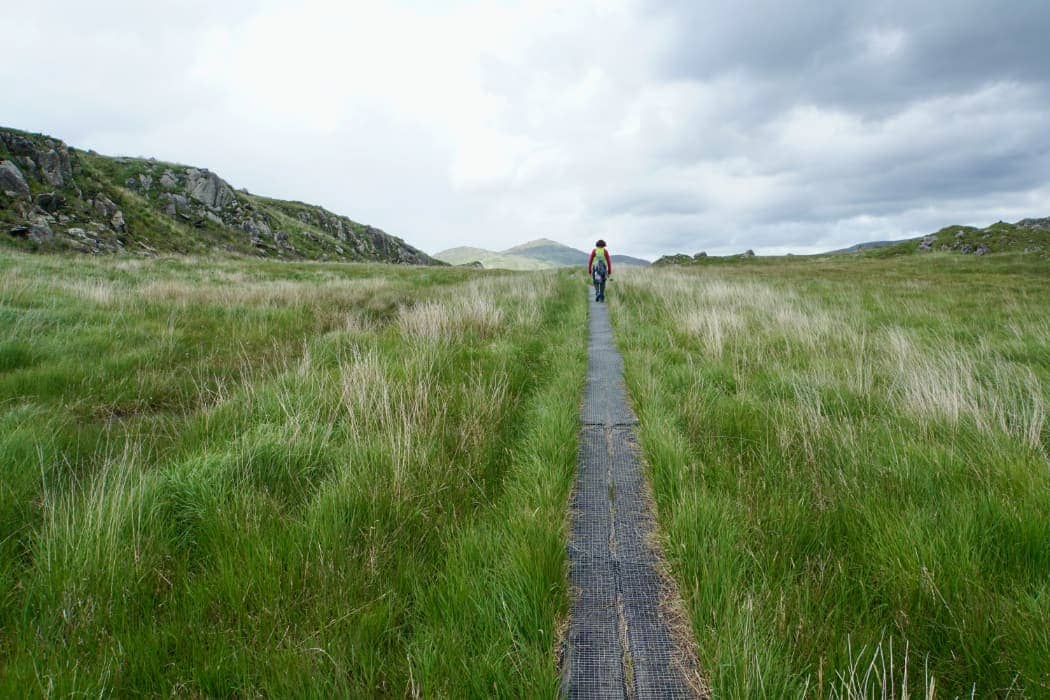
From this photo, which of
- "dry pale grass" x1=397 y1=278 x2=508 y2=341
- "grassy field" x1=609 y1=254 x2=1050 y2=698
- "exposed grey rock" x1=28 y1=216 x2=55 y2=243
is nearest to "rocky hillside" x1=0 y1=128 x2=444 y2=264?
"exposed grey rock" x1=28 y1=216 x2=55 y2=243

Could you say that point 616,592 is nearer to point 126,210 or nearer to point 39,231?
point 39,231

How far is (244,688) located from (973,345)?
1021 cm

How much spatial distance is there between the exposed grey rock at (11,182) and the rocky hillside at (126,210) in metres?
0.05

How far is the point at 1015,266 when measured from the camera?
86.5 ft

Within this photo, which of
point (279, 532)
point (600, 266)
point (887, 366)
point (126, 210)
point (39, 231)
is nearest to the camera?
point (279, 532)

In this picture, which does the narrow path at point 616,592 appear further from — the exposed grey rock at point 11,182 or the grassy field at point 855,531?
the exposed grey rock at point 11,182

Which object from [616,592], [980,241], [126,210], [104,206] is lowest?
[616,592]

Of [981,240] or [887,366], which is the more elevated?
[981,240]

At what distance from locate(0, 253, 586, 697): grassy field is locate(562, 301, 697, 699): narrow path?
16 cm

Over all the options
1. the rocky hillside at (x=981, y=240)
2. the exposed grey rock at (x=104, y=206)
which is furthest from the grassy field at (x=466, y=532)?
the rocky hillside at (x=981, y=240)

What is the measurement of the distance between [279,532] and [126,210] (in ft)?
171

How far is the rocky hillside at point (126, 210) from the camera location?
88.4 feet

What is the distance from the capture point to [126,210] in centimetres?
3762

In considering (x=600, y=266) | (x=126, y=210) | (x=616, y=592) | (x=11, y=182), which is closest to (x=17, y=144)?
(x=126, y=210)
